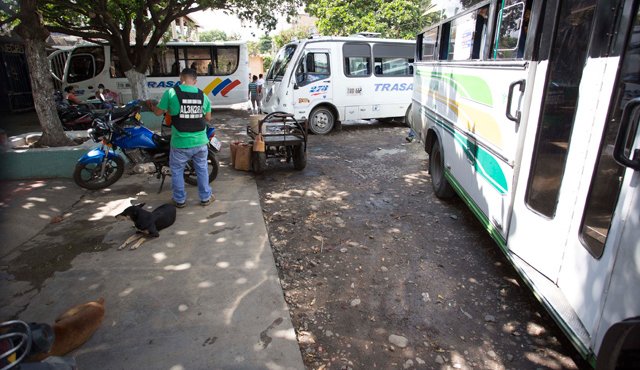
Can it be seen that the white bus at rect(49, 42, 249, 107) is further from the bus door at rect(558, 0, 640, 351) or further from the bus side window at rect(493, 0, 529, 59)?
the bus door at rect(558, 0, 640, 351)

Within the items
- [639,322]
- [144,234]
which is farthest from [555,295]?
[144,234]

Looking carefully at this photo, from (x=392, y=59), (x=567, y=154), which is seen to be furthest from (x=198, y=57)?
(x=567, y=154)

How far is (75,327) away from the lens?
2.58 m

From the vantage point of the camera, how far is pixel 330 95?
10.2m

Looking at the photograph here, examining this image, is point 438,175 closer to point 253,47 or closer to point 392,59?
point 392,59

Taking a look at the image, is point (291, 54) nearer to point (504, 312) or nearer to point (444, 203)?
point (444, 203)

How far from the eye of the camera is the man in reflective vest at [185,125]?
4625 millimetres

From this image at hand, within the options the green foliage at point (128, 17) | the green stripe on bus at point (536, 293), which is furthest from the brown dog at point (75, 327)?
the green foliage at point (128, 17)

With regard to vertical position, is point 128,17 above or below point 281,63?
above

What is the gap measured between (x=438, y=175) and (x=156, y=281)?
408 cm

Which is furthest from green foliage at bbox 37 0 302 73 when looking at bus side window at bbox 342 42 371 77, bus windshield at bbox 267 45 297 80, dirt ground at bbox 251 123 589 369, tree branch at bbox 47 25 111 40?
dirt ground at bbox 251 123 589 369

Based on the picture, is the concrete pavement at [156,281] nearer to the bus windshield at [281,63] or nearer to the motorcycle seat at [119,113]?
the motorcycle seat at [119,113]

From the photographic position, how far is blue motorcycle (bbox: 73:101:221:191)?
18.2 feet

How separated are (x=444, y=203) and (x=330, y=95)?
560 centimetres
